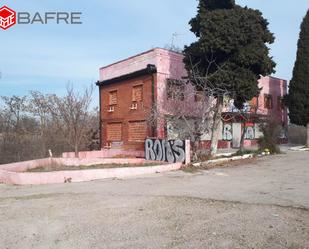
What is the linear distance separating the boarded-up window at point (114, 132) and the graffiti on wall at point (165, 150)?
169 inches

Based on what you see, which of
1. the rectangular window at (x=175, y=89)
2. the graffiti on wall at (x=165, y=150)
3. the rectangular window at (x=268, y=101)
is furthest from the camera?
the rectangular window at (x=268, y=101)

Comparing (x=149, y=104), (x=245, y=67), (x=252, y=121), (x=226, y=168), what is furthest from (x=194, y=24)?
(x=252, y=121)

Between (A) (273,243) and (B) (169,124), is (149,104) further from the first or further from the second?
(A) (273,243)

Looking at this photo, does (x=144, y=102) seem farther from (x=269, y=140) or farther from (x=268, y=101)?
(x=268, y=101)

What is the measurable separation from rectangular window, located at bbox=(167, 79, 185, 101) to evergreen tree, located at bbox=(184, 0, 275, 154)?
137cm

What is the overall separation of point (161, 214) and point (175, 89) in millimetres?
13760

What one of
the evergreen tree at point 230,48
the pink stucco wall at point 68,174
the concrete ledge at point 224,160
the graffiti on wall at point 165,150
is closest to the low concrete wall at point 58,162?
the pink stucco wall at point 68,174

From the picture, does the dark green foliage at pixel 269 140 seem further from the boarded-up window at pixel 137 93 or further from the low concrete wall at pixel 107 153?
the boarded-up window at pixel 137 93

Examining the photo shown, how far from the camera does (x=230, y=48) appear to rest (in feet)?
59.8

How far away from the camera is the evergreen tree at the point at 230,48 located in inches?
715

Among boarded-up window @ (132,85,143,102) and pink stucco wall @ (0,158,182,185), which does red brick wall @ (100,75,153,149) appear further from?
pink stucco wall @ (0,158,182,185)

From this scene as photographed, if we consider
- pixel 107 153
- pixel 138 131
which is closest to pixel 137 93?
pixel 138 131

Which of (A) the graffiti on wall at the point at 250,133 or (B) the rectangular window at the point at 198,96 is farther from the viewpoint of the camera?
(A) the graffiti on wall at the point at 250,133

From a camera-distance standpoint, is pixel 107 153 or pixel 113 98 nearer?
pixel 107 153
